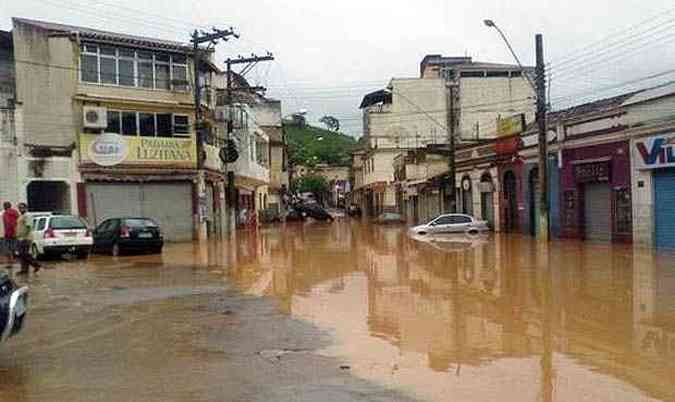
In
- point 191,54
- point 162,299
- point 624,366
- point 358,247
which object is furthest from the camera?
point 191,54

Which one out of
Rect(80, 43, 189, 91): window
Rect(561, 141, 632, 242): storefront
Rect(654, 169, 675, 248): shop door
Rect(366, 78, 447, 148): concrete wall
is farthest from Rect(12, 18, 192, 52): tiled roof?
Rect(366, 78, 447, 148): concrete wall

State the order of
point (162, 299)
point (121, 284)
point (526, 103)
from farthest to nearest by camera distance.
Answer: point (526, 103) → point (121, 284) → point (162, 299)

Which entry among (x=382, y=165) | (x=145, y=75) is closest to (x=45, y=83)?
(x=145, y=75)

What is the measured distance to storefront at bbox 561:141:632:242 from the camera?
1082 inches

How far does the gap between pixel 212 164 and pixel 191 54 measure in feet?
20.0

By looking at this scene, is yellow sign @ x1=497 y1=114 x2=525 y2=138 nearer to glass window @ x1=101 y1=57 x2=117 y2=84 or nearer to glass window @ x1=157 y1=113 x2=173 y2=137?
glass window @ x1=157 y1=113 x2=173 y2=137

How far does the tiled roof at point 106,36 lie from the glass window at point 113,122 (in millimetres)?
3486

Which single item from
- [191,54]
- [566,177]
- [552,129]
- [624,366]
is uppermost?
[191,54]

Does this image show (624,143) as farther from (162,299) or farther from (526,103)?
(526,103)

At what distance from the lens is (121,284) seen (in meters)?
17.2

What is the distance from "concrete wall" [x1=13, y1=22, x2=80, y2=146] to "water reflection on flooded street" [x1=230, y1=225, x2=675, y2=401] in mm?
15806

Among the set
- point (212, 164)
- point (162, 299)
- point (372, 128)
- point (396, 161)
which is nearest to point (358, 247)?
point (212, 164)

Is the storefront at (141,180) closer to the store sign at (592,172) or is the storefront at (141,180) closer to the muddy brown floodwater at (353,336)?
the muddy brown floodwater at (353,336)

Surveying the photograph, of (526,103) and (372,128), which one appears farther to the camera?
(372,128)
